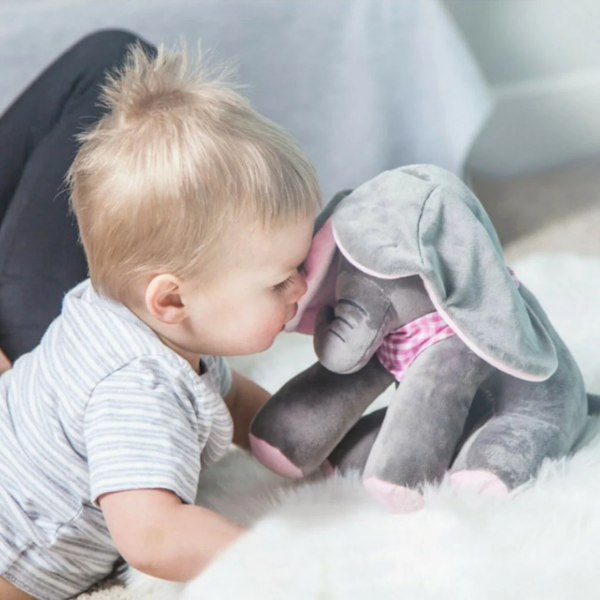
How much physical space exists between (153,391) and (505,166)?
1400 mm

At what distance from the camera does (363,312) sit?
0.76m

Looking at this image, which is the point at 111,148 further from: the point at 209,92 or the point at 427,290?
the point at 427,290

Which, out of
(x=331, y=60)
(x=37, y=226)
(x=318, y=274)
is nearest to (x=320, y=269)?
(x=318, y=274)

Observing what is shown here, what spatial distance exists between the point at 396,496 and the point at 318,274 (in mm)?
222

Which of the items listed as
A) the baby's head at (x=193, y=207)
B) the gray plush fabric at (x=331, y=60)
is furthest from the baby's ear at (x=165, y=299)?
the gray plush fabric at (x=331, y=60)

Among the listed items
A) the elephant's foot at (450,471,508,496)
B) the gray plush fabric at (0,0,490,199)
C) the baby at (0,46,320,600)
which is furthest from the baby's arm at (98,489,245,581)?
the gray plush fabric at (0,0,490,199)

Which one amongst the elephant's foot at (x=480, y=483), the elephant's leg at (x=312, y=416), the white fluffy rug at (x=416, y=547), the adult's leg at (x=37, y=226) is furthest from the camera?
the adult's leg at (x=37, y=226)

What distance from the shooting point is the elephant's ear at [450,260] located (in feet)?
2.37

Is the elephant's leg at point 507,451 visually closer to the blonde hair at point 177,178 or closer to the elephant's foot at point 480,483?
the elephant's foot at point 480,483

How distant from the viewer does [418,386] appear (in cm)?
77

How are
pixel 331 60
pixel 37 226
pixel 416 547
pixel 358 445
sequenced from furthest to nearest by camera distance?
pixel 331 60
pixel 37 226
pixel 358 445
pixel 416 547

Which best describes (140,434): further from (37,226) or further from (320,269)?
(37,226)

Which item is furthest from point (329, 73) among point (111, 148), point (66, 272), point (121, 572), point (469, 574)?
point (469, 574)

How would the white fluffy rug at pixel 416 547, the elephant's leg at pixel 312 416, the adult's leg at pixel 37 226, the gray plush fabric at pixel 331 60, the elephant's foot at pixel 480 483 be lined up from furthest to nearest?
1. the gray plush fabric at pixel 331 60
2. the adult's leg at pixel 37 226
3. the elephant's leg at pixel 312 416
4. the elephant's foot at pixel 480 483
5. the white fluffy rug at pixel 416 547
